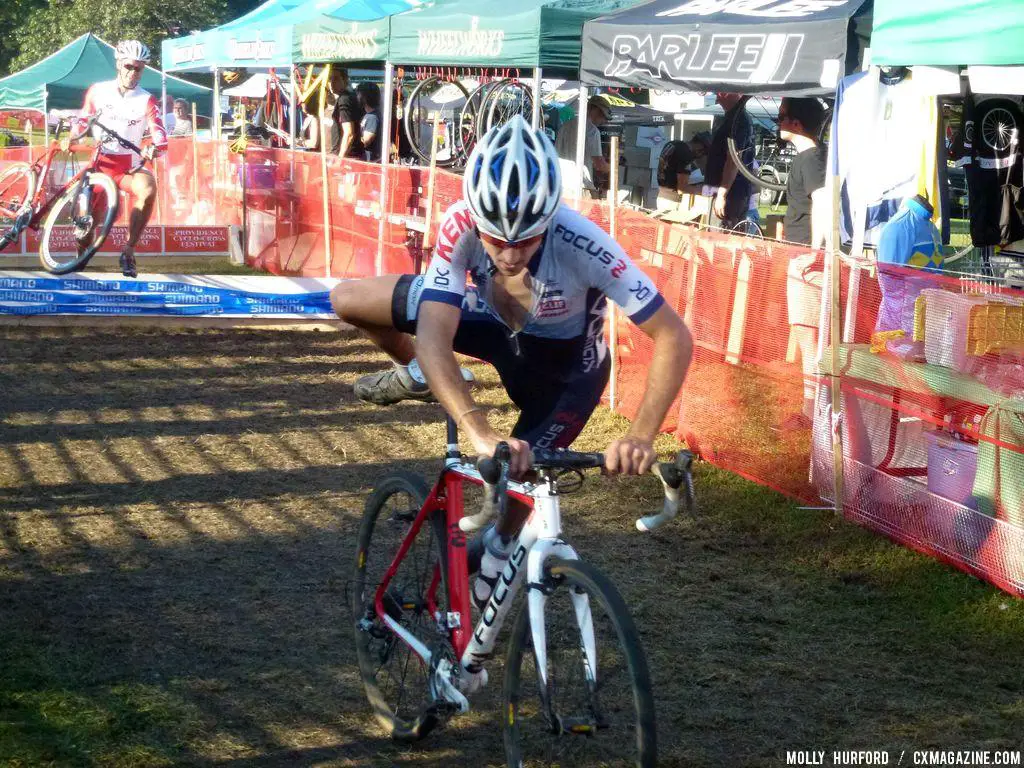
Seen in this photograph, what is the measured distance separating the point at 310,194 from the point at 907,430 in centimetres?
1031

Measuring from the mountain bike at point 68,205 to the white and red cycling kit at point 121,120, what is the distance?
0.10m

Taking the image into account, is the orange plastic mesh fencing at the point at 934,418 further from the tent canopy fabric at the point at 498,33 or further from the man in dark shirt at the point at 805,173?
the tent canopy fabric at the point at 498,33

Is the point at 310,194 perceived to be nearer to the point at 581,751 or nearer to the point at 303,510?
the point at 303,510

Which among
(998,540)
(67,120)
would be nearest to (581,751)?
(998,540)

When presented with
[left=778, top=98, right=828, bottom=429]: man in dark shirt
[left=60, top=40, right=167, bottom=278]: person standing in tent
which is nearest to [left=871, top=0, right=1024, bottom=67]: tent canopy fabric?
[left=778, top=98, right=828, bottom=429]: man in dark shirt

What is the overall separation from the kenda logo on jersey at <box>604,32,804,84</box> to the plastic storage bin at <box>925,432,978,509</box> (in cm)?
361

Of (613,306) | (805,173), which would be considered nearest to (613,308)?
(613,306)

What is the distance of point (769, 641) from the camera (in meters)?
5.32

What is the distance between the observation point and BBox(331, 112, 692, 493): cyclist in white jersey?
10.5ft

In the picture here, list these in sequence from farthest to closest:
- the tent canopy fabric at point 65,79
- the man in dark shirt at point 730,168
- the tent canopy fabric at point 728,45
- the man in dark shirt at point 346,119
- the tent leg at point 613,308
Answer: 1. the tent canopy fabric at point 65,79
2. the man in dark shirt at point 346,119
3. the man in dark shirt at point 730,168
4. the tent leg at point 613,308
5. the tent canopy fabric at point 728,45

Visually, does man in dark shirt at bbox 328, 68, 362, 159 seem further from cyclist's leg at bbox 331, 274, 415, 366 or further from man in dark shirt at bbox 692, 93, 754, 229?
cyclist's leg at bbox 331, 274, 415, 366

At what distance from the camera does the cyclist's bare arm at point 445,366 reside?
327 cm

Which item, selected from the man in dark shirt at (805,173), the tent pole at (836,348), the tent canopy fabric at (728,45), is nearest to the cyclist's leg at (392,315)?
the tent pole at (836,348)

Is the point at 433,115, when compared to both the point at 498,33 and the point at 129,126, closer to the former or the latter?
the point at 498,33
